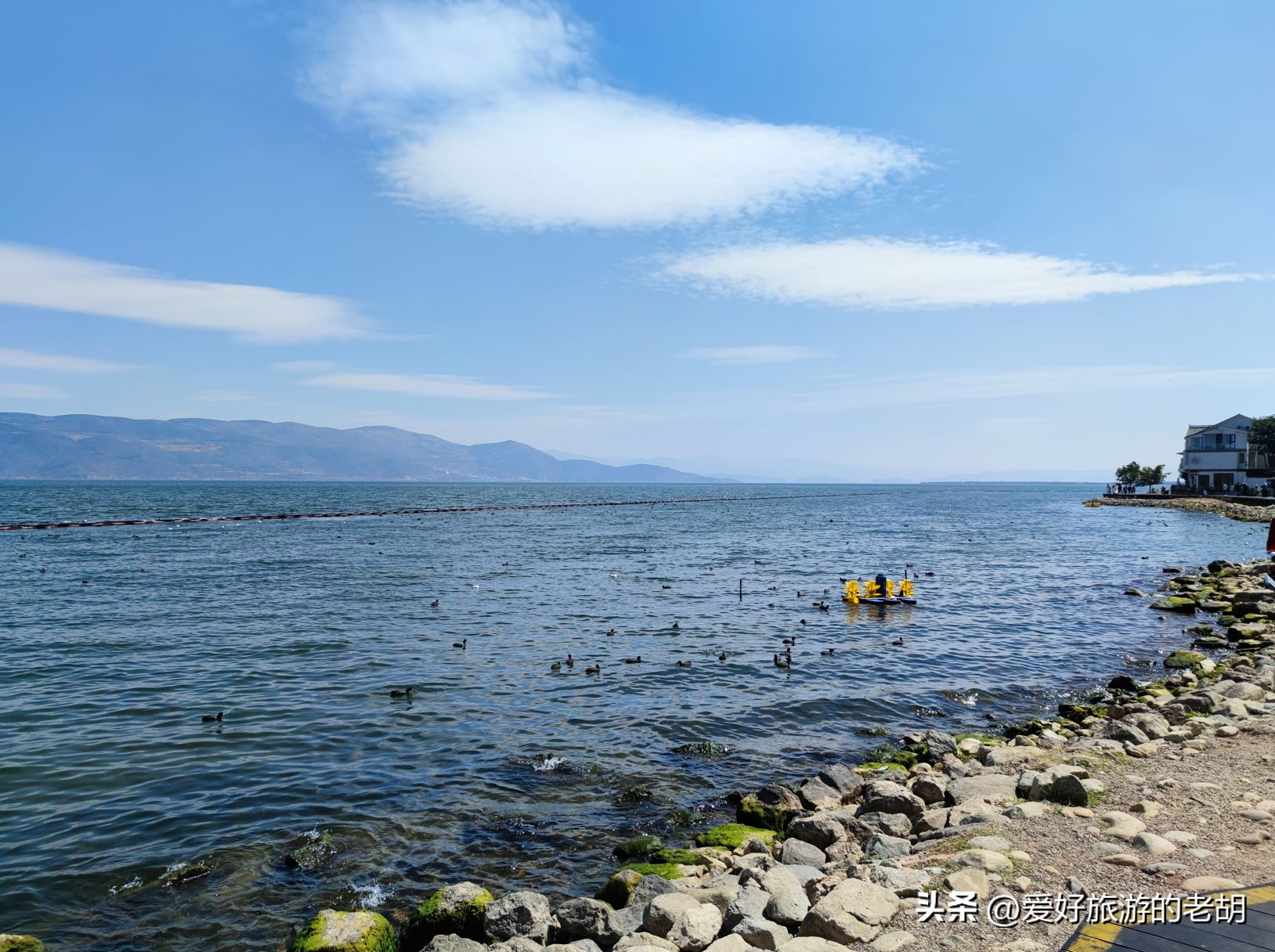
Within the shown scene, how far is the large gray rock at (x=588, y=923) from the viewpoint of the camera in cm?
914

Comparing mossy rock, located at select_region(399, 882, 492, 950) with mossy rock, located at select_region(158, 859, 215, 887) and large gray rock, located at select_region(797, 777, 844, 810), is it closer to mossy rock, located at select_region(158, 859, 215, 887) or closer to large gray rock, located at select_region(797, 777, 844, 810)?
mossy rock, located at select_region(158, 859, 215, 887)

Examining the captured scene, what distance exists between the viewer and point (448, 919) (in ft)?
31.6

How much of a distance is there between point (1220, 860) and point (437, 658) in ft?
69.2

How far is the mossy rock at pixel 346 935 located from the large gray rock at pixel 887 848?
6436mm

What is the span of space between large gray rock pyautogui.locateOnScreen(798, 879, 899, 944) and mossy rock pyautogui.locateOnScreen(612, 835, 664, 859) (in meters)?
4.45

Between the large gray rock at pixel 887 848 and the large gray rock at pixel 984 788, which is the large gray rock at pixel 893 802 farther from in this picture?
the large gray rock at pixel 887 848

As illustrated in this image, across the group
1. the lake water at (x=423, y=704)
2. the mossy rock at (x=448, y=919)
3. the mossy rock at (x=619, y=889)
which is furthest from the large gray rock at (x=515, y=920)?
the lake water at (x=423, y=704)

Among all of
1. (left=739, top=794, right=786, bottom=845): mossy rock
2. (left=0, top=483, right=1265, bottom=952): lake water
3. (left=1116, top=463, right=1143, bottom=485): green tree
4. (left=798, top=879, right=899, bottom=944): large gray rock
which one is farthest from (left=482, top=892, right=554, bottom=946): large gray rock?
(left=1116, top=463, right=1143, bottom=485): green tree

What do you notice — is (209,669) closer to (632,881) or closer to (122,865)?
(122,865)

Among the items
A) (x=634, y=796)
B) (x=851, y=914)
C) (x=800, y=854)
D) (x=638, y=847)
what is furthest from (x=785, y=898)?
(x=634, y=796)

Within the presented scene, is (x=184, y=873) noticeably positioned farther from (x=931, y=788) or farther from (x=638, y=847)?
(x=931, y=788)

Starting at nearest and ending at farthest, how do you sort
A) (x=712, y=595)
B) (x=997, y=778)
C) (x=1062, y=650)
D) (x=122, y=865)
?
(x=122, y=865) < (x=997, y=778) < (x=1062, y=650) < (x=712, y=595)

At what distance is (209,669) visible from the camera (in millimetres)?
23422

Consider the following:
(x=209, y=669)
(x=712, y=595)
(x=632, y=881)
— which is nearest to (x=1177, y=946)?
(x=632, y=881)
